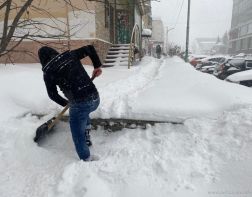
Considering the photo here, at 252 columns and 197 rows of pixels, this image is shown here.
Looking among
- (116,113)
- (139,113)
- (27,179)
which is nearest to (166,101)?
(139,113)

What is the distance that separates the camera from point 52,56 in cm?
371

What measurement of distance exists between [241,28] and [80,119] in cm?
6765

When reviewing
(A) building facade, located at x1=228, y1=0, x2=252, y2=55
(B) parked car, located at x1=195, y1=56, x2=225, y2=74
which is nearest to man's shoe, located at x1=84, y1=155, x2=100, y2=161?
(B) parked car, located at x1=195, y1=56, x2=225, y2=74

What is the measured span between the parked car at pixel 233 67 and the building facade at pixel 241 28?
45604mm

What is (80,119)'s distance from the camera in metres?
3.83

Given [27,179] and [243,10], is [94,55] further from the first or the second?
[243,10]

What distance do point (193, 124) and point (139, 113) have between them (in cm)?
90

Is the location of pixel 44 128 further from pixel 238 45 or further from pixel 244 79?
pixel 238 45

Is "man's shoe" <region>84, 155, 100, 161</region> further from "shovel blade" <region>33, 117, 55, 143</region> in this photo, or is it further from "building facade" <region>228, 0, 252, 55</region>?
"building facade" <region>228, 0, 252, 55</region>

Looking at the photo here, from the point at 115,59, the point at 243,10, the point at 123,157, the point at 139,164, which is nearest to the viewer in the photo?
the point at 139,164

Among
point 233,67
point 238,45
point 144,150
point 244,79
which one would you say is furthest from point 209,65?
point 238,45

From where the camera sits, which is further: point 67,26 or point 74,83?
point 67,26

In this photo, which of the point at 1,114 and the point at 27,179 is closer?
the point at 27,179

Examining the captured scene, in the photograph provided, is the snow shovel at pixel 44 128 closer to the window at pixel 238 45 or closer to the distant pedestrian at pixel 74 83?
the distant pedestrian at pixel 74 83
